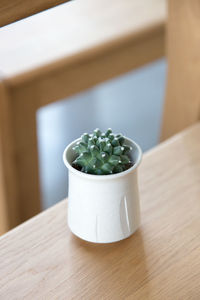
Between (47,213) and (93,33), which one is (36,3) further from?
(93,33)

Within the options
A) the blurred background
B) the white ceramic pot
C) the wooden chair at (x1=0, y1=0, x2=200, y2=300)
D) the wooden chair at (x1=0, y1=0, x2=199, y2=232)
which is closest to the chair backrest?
the wooden chair at (x1=0, y1=0, x2=199, y2=232)

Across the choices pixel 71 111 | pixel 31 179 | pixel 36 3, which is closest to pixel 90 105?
pixel 71 111

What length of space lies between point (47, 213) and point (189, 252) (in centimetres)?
20

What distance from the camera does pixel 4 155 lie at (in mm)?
1106

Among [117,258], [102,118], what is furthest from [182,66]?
[102,118]

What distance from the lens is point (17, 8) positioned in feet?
1.54

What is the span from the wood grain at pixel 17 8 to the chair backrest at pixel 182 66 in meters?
0.39

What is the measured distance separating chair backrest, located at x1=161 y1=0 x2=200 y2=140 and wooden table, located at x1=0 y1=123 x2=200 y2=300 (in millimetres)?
267

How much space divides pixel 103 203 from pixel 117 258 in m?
0.08

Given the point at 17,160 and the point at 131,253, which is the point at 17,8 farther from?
the point at 17,160

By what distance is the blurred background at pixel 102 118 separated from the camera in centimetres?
165

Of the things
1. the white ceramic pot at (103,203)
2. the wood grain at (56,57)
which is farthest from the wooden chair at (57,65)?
the white ceramic pot at (103,203)

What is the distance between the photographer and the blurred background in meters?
1.65

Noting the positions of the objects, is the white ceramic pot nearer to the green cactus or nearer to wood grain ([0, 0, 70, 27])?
the green cactus
